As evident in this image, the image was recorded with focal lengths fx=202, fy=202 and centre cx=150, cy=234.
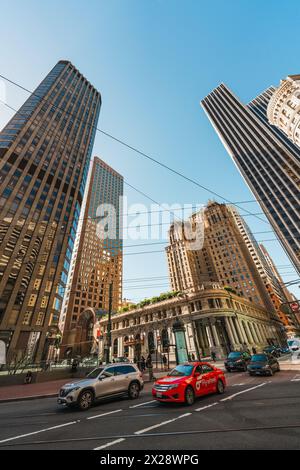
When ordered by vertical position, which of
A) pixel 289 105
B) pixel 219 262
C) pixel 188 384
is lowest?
pixel 188 384

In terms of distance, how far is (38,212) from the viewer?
46.6 meters

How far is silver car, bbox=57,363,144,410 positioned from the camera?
7881 millimetres

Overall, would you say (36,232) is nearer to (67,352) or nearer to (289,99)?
(67,352)

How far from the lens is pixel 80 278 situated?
84.2 metres

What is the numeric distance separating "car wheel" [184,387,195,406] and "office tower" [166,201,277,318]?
7280 centimetres

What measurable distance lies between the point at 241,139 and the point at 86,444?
120 metres

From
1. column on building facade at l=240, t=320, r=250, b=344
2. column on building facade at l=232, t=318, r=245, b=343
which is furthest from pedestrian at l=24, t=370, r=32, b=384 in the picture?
column on building facade at l=240, t=320, r=250, b=344

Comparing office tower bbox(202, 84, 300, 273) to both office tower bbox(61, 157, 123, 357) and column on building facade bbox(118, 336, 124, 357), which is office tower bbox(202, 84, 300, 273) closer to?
office tower bbox(61, 157, 123, 357)

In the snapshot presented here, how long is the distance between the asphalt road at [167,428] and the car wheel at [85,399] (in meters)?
0.63

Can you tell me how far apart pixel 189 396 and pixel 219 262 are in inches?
3465

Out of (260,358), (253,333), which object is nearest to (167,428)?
(260,358)

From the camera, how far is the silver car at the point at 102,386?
788 cm

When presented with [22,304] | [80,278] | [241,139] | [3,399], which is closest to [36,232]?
[22,304]

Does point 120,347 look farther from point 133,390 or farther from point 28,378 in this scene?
point 133,390
